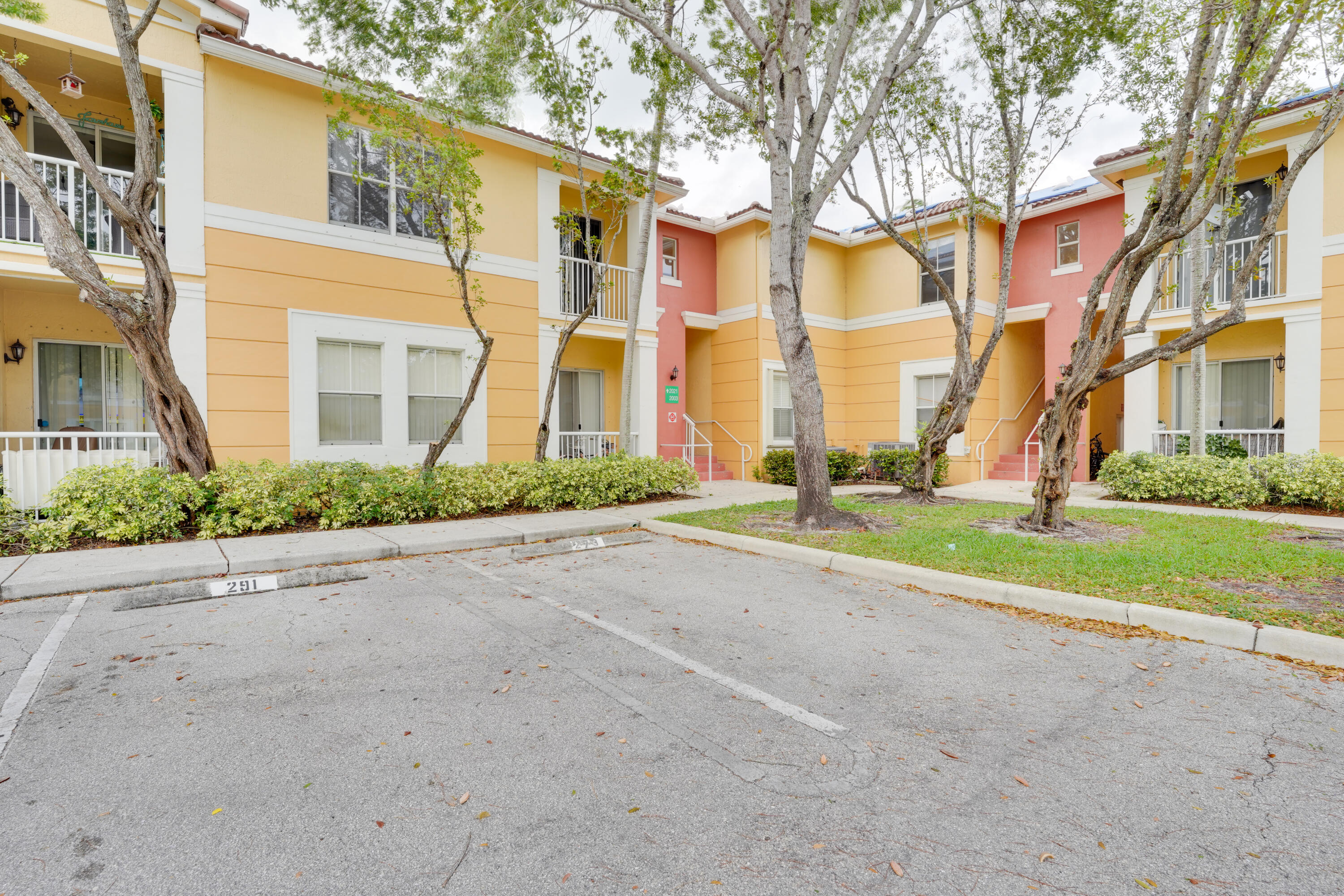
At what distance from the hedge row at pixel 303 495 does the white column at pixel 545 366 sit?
162 cm

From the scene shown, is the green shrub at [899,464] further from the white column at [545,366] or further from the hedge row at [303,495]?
the white column at [545,366]

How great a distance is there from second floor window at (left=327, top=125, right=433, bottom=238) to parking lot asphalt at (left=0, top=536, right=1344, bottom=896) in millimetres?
7736

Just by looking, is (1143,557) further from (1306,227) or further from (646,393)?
(1306,227)

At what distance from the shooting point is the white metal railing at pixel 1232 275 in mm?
12336

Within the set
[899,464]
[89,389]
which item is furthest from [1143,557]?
[89,389]

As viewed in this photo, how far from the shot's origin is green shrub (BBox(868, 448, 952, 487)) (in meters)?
14.5

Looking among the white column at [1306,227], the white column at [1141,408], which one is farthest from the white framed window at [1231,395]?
the white column at [1306,227]

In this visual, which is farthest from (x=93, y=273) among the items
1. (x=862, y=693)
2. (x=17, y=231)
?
(x=862, y=693)

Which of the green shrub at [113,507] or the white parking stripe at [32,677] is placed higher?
the green shrub at [113,507]

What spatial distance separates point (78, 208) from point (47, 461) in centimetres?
363

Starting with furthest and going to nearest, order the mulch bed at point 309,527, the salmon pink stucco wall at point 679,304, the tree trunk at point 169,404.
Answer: the salmon pink stucco wall at point 679,304
the tree trunk at point 169,404
the mulch bed at point 309,527

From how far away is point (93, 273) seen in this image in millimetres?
7066

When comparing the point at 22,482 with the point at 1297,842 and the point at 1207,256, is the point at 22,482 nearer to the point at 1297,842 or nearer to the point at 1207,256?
the point at 1297,842

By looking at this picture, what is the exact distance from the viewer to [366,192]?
429 inches
